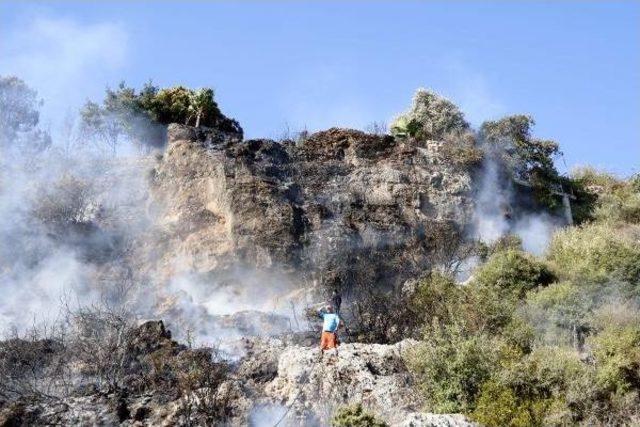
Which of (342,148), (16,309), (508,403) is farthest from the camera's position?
(342,148)

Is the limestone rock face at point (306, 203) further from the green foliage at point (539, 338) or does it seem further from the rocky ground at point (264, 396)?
the rocky ground at point (264, 396)

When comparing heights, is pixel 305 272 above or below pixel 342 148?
below

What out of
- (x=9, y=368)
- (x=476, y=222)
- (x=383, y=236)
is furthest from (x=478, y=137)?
(x=9, y=368)

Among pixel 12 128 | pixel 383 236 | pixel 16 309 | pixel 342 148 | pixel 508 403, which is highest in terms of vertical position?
pixel 12 128

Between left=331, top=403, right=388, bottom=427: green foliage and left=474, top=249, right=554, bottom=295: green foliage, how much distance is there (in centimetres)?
1125

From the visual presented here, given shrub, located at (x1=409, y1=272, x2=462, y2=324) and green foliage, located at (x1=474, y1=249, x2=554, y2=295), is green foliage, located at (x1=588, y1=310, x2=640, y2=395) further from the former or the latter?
green foliage, located at (x1=474, y1=249, x2=554, y2=295)

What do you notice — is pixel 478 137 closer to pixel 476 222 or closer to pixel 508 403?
pixel 476 222

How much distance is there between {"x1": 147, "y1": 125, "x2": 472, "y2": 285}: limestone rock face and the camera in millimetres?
33688

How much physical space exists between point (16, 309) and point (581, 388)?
62.3ft

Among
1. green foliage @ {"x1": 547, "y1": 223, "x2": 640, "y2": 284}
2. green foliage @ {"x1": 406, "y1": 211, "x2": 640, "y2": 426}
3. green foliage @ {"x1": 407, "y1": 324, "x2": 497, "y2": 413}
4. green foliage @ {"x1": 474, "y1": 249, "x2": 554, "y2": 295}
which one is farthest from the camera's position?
green foliage @ {"x1": 474, "y1": 249, "x2": 554, "y2": 295}

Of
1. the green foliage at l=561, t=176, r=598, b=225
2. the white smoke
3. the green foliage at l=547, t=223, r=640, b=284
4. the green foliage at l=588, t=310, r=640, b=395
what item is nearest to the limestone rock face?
the white smoke

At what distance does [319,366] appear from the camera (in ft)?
78.8

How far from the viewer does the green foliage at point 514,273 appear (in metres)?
30.7

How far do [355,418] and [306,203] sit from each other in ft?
54.3
